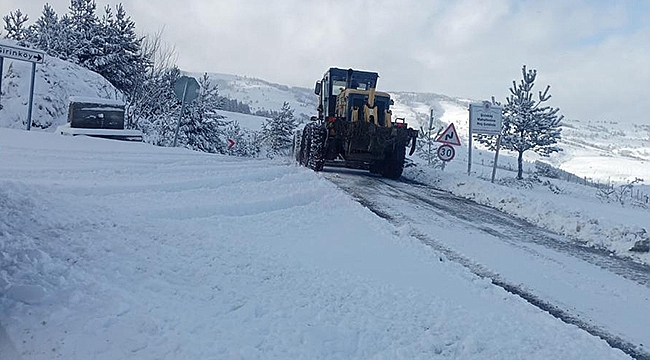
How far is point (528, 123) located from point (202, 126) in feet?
61.0

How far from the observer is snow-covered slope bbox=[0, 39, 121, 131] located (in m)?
18.0

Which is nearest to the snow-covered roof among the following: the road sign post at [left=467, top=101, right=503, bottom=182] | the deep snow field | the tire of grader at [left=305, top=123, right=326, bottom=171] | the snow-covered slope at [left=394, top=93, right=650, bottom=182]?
the tire of grader at [left=305, top=123, right=326, bottom=171]

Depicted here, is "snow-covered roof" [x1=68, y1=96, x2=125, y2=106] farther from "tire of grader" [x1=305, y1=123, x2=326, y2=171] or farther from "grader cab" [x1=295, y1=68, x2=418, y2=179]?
"tire of grader" [x1=305, y1=123, x2=326, y2=171]

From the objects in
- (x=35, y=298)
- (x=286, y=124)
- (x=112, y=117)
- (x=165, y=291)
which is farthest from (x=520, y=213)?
(x=286, y=124)

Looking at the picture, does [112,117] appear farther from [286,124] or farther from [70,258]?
[286,124]

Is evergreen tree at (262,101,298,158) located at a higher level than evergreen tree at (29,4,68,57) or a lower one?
lower

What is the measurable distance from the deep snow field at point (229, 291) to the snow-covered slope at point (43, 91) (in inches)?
526

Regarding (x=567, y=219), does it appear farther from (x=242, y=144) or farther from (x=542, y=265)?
(x=242, y=144)

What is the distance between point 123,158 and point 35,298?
798cm

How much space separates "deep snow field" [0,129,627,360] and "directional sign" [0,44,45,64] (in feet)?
19.7

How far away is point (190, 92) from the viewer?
16391 mm

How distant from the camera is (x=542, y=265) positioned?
5801 millimetres

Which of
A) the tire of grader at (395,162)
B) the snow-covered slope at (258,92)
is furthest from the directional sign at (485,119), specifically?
the snow-covered slope at (258,92)

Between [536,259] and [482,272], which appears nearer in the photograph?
[482,272]
